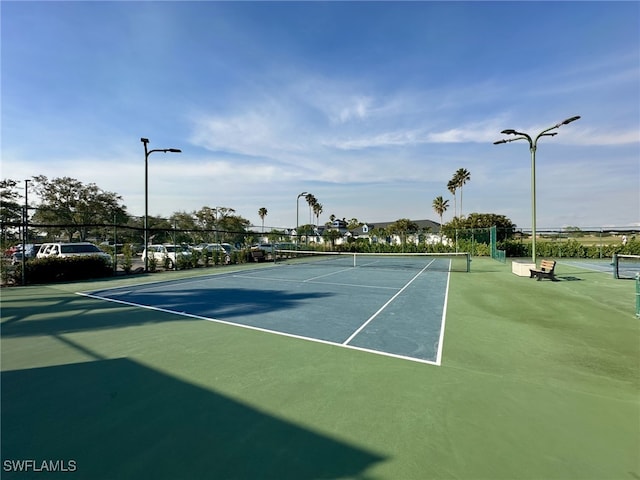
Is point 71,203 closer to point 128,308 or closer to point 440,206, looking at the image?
point 128,308

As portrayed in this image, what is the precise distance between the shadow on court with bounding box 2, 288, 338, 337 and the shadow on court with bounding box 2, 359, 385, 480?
3.19m

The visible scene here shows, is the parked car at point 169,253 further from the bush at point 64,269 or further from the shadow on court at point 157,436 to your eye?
the shadow on court at point 157,436

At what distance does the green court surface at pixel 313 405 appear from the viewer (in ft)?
8.74

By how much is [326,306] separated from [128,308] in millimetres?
5633

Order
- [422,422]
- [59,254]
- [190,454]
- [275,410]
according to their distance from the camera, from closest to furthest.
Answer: [190,454] → [422,422] → [275,410] → [59,254]

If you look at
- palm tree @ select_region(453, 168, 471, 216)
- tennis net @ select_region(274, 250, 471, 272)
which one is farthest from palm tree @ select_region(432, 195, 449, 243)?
tennis net @ select_region(274, 250, 471, 272)

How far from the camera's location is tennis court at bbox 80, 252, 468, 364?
5.95 metres

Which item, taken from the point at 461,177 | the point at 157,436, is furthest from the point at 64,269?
the point at 461,177

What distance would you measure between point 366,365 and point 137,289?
10.8 metres

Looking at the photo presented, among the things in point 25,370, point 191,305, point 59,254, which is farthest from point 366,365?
point 59,254

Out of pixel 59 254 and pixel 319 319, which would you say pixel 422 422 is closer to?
pixel 319 319

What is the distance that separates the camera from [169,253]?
20.0 meters

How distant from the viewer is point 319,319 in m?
7.40

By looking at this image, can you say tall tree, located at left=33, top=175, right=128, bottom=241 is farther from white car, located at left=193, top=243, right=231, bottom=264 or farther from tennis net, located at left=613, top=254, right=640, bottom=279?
tennis net, located at left=613, top=254, right=640, bottom=279
